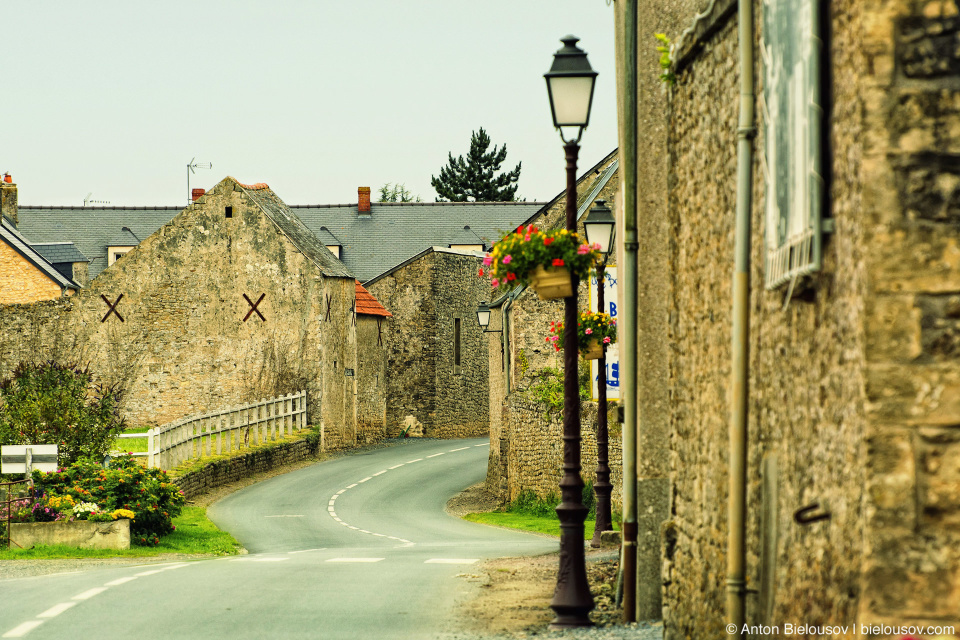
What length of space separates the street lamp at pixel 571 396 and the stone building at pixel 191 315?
104ft

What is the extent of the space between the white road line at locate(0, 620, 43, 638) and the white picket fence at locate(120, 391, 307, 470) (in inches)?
623

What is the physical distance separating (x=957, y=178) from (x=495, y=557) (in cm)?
1263

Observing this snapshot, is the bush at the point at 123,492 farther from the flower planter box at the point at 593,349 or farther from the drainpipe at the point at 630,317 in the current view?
the drainpipe at the point at 630,317

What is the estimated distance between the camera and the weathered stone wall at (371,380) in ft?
150

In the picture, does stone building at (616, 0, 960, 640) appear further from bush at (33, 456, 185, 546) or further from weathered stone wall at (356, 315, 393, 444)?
weathered stone wall at (356, 315, 393, 444)

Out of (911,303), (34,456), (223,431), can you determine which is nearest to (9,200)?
(223,431)

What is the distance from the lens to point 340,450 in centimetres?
4191

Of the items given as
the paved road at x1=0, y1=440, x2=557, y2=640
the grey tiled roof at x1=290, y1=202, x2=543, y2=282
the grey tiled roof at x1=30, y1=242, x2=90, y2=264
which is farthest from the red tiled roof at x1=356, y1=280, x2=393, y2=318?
the paved road at x1=0, y1=440, x2=557, y2=640

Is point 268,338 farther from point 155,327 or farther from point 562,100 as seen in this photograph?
point 562,100

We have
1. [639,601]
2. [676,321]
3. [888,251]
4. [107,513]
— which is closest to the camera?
[888,251]

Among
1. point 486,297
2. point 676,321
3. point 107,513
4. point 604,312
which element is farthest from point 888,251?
point 486,297

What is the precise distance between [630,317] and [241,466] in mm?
23248

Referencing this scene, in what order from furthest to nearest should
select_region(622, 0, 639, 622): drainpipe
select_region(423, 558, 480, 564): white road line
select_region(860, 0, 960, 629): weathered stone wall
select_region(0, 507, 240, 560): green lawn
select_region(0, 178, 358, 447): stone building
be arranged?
select_region(0, 178, 358, 447): stone building < select_region(0, 507, 240, 560): green lawn < select_region(423, 558, 480, 564): white road line < select_region(622, 0, 639, 622): drainpipe < select_region(860, 0, 960, 629): weathered stone wall

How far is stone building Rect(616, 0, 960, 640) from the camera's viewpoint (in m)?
4.56
